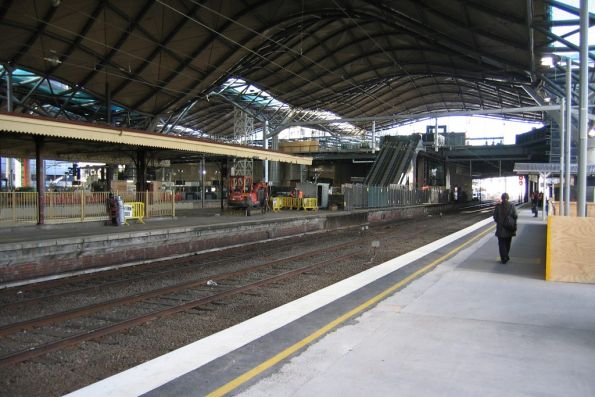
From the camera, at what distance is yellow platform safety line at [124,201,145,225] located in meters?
19.3

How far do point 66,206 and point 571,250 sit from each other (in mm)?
17394

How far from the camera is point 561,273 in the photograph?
28.7 ft

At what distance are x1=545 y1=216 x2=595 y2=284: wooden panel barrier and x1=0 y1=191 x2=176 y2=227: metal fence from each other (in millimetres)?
16521

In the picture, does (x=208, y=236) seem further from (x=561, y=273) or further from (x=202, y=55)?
(x=202, y=55)

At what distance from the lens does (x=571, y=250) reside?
8.69 metres

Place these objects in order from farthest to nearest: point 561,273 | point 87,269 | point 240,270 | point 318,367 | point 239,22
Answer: point 239,22 < point 87,269 < point 240,270 < point 561,273 < point 318,367

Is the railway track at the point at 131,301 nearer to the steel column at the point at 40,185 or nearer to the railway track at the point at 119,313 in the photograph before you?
the railway track at the point at 119,313

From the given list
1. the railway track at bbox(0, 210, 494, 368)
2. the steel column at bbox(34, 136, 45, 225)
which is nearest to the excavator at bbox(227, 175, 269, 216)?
the steel column at bbox(34, 136, 45, 225)

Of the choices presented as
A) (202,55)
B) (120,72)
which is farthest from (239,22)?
(120,72)

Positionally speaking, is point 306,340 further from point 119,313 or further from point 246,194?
point 246,194

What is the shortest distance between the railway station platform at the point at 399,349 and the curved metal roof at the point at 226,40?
83.9ft

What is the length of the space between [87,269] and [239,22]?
2653 cm

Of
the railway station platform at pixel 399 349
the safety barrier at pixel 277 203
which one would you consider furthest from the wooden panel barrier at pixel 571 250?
the safety barrier at pixel 277 203

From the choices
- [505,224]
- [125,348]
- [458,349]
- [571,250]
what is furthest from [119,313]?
[505,224]
